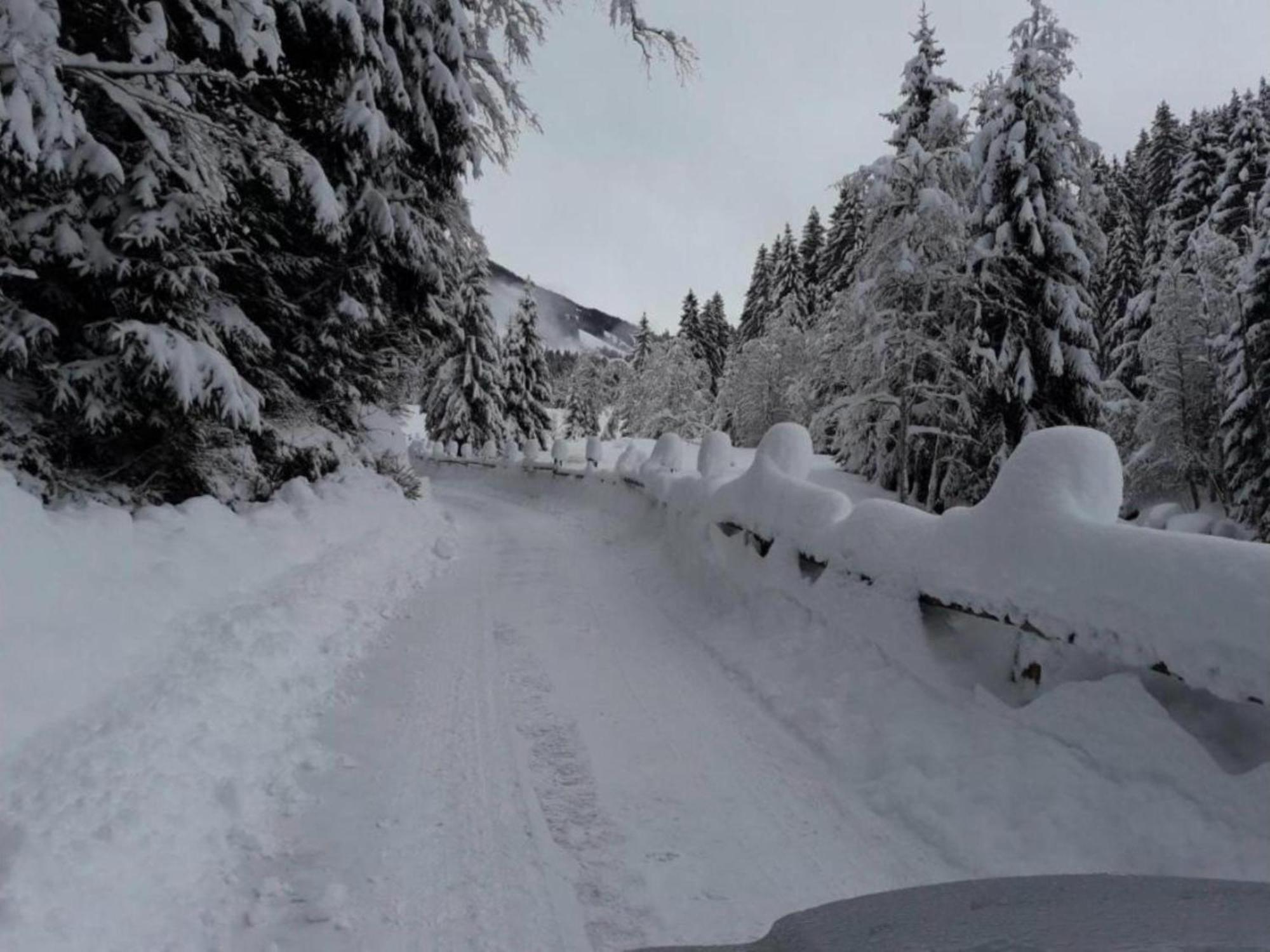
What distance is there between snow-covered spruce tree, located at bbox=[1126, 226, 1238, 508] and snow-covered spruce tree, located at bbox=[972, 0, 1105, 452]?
6633 millimetres

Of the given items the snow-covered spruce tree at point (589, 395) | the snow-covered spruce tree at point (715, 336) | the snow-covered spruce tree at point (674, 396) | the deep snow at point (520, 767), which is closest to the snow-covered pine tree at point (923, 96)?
the deep snow at point (520, 767)

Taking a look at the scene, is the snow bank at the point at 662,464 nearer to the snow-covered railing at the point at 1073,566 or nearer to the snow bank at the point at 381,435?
the snow bank at the point at 381,435

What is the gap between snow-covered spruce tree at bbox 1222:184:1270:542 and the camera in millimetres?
18719

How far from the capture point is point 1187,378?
23125mm

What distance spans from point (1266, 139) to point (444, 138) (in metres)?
37.3

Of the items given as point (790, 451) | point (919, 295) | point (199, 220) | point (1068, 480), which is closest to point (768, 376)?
point (919, 295)

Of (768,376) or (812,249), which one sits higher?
(812,249)

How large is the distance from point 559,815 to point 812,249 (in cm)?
6006

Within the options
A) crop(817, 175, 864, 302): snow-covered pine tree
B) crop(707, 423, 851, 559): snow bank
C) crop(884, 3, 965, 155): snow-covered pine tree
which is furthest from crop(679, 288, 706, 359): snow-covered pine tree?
crop(707, 423, 851, 559): snow bank

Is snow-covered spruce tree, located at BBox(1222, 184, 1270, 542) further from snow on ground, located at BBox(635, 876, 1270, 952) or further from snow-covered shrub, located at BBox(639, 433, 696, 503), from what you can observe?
snow on ground, located at BBox(635, 876, 1270, 952)

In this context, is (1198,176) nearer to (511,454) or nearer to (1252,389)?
(1252,389)

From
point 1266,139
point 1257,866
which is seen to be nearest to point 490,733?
point 1257,866

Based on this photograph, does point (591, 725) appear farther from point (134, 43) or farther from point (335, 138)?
point (335, 138)

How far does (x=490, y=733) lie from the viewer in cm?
395
